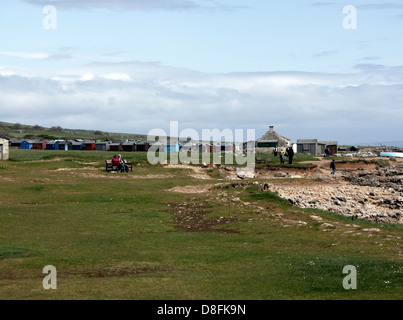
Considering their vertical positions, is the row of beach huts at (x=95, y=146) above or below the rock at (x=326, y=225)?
above

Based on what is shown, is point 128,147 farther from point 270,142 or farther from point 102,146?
point 270,142

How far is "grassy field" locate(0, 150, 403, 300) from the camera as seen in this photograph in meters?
17.7

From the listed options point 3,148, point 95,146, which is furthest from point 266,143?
point 3,148

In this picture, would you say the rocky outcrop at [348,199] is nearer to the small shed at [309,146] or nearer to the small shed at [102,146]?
the small shed at [309,146]

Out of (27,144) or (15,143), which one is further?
(15,143)

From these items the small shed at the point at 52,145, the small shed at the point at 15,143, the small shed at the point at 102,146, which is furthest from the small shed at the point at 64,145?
the small shed at the point at 15,143

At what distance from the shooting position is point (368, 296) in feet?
51.8

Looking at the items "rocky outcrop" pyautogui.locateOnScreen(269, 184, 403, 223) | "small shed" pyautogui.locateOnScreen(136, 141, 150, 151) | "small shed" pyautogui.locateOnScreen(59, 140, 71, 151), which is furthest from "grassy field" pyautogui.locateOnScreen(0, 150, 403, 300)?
"small shed" pyautogui.locateOnScreen(59, 140, 71, 151)

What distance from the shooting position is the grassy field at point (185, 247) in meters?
17.7

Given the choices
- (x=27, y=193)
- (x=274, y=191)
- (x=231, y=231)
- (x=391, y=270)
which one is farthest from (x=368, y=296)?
(x=27, y=193)

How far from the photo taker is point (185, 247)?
85.8 feet
